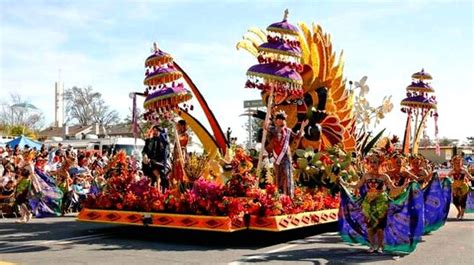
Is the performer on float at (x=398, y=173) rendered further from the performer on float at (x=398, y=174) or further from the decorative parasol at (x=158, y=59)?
the decorative parasol at (x=158, y=59)

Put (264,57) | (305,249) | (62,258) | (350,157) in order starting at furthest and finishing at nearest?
(350,157), (264,57), (305,249), (62,258)

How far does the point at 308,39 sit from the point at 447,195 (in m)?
6.24

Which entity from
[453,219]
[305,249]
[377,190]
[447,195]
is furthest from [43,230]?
[453,219]

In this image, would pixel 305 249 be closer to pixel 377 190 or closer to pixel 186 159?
pixel 377 190

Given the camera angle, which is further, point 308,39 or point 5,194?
point 308,39

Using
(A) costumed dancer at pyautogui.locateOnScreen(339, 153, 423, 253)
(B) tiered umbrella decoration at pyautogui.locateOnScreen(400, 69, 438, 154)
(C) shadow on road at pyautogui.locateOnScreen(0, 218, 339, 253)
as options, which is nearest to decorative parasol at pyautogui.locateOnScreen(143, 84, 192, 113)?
(C) shadow on road at pyautogui.locateOnScreen(0, 218, 339, 253)

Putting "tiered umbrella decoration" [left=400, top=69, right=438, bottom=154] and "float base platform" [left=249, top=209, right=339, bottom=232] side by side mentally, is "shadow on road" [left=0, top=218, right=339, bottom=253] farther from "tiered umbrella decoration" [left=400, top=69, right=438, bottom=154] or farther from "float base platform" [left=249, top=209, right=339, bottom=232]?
"tiered umbrella decoration" [left=400, top=69, right=438, bottom=154]

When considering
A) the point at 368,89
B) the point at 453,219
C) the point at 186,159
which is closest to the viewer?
the point at 186,159

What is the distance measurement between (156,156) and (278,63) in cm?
335

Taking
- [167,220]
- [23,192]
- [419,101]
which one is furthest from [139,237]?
[419,101]

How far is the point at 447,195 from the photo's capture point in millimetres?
11953

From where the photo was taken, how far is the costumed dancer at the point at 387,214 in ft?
29.0

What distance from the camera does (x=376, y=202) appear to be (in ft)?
29.4

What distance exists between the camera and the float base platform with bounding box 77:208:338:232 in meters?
9.73
